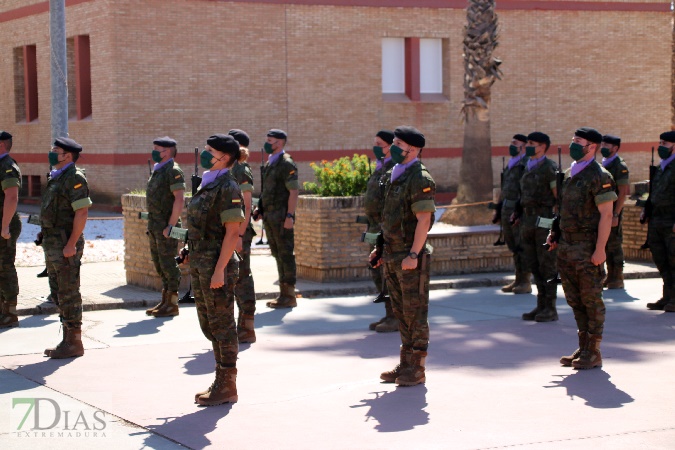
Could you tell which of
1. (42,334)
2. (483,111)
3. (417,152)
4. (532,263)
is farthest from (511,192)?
(483,111)

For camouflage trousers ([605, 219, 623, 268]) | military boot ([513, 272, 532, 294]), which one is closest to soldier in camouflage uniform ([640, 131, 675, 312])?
camouflage trousers ([605, 219, 623, 268])

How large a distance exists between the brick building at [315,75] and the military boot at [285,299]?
13655 mm

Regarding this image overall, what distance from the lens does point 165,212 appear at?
12.2 metres

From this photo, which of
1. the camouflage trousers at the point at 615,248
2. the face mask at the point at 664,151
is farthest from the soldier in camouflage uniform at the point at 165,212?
the camouflage trousers at the point at 615,248

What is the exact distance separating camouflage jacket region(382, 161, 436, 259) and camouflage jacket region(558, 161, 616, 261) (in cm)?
152

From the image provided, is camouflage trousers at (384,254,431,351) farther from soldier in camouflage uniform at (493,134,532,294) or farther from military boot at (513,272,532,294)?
military boot at (513,272,532,294)

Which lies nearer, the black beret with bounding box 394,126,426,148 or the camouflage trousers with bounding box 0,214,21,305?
the black beret with bounding box 394,126,426,148

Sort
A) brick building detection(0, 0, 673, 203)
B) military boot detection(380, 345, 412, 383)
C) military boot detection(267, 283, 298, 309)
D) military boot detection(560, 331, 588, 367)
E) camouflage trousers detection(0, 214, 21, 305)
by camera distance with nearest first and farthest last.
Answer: military boot detection(380, 345, 412, 383) < military boot detection(560, 331, 588, 367) < camouflage trousers detection(0, 214, 21, 305) < military boot detection(267, 283, 298, 309) < brick building detection(0, 0, 673, 203)

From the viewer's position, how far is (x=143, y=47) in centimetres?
2556

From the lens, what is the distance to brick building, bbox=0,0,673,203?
25859 mm

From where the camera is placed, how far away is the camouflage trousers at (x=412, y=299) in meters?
8.58

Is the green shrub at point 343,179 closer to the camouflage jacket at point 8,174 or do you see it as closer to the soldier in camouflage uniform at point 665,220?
the soldier in camouflage uniform at point 665,220

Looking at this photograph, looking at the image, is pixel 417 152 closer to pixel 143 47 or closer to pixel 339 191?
pixel 339 191

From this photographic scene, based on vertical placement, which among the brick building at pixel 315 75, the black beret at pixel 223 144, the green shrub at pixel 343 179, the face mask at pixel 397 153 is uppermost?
the brick building at pixel 315 75
